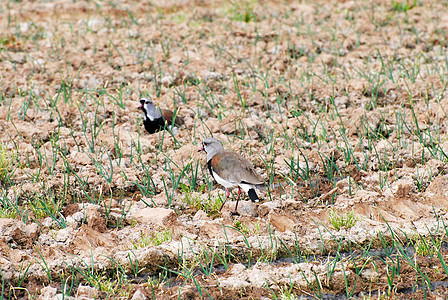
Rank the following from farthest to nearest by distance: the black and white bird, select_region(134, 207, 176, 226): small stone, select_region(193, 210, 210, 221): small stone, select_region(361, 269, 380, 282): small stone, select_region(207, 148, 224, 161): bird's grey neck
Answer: the black and white bird
select_region(207, 148, 224, 161): bird's grey neck
select_region(193, 210, 210, 221): small stone
select_region(134, 207, 176, 226): small stone
select_region(361, 269, 380, 282): small stone

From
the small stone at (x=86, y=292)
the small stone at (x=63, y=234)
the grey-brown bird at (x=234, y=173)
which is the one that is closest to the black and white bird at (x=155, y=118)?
the grey-brown bird at (x=234, y=173)

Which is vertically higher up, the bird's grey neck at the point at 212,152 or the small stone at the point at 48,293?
the bird's grey neck at the point at 212,152

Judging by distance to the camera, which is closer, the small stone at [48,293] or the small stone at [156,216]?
the small stone at [48,293]

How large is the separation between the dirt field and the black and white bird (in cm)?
11

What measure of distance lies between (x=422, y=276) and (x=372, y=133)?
2.22 metres

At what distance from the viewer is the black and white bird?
5043 millimetres

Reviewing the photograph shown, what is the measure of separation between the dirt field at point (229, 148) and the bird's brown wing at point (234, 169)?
23 centimetres

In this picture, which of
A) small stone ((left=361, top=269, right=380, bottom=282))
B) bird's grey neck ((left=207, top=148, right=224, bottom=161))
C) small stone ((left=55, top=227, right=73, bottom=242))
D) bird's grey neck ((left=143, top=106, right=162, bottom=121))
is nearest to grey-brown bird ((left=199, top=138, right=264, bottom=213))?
bird's grey neck ((left=207, top=148, right=224, bottom=161))

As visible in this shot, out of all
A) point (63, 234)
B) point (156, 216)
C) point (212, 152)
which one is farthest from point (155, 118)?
point (63, 234)

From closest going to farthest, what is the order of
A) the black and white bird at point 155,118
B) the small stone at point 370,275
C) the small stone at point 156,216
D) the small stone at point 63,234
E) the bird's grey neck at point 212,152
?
the small stone at point 370,275
the small stone at point 63,234
the small stone at point 156,216
the bird's grey neck at point 212,152
the black and white bird at point 155,118

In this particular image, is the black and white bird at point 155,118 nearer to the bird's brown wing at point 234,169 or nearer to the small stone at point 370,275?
the bird's brown wing at point 234,169

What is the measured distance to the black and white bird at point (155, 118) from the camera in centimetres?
504

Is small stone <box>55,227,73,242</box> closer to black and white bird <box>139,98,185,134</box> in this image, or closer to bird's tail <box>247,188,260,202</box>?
bird's tail <box>247,188,260,202</box>

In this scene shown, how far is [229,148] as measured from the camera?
4.77m
